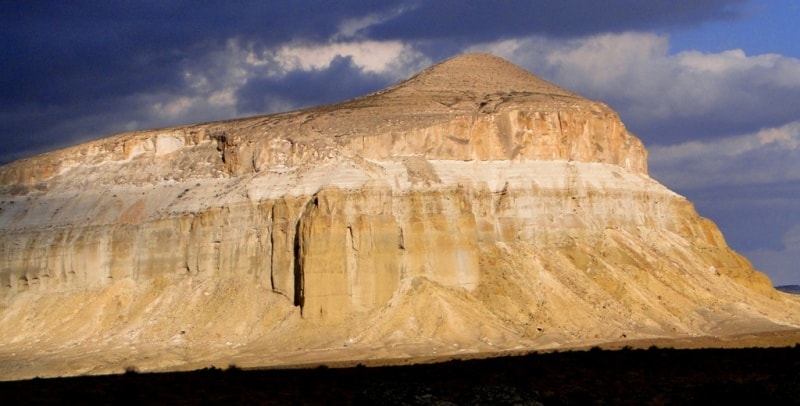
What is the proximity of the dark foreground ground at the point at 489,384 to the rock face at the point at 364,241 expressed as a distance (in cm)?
1805

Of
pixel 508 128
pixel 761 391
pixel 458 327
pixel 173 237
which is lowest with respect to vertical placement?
pixel 761 391

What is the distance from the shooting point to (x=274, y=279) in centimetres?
6191

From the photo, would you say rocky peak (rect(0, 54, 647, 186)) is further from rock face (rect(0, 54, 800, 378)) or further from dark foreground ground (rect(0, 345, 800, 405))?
dark foreground ground (rect(0, 345, 800, 405))

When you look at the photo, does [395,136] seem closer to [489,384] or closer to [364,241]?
[364,241]

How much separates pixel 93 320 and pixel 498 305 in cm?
1897

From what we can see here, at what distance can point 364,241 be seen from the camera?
6066cm

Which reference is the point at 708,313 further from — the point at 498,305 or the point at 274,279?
the point at 274,279

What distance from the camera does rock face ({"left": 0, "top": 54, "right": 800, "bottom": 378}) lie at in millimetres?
58875

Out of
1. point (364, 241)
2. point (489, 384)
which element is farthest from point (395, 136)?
point (489, 384)

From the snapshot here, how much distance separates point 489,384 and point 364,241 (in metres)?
29.4

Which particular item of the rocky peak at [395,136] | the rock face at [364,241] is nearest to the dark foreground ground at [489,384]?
Result: the rock face at [364,241]

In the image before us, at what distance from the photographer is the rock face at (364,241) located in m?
58.9

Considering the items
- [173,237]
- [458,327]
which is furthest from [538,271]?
[173,237]

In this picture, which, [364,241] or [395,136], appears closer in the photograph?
[364,241]
